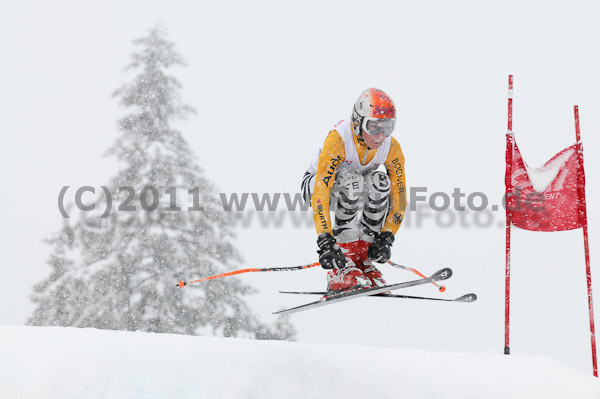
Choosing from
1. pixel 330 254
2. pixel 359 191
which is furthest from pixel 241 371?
pixel 359 191

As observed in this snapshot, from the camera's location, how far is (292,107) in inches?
4136

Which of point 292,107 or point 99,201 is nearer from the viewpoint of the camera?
point 99,201

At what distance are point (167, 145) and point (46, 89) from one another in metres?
94.8

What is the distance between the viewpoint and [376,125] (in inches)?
223

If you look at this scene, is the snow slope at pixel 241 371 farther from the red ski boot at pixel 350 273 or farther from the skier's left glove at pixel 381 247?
the skier's left glove at pixel 381 247

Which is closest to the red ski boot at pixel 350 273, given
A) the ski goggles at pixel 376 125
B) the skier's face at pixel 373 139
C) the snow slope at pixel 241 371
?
the snow slope at pixel 241 371

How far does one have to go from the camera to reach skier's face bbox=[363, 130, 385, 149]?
5742 mm

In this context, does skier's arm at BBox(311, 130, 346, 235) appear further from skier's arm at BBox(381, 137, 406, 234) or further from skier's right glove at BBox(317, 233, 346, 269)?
skier's arm at BBox(381, 137, 406, 234)

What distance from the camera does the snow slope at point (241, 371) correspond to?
4.40 m

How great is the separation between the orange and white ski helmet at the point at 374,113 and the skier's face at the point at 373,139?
0.12 ft

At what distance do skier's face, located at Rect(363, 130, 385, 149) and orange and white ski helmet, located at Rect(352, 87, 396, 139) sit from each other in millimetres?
35

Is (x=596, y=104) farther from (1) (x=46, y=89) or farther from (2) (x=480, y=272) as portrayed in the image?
(1) (x=46, y=89)

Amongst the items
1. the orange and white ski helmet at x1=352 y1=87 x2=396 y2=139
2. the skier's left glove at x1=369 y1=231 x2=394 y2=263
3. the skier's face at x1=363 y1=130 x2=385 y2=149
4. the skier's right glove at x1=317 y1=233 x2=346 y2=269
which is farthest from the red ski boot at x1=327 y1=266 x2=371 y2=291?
the orange and white ski helmet at x1=352 y1=87 x2=396 y2=139

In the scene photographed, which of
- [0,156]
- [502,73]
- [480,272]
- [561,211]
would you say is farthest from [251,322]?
[502,73]
